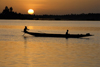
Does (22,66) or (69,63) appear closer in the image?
(22,66)

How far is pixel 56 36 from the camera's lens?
46.8 meters

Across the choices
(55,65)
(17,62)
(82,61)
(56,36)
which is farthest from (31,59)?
(56,36)

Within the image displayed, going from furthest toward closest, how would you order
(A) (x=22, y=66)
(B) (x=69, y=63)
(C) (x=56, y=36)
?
(C) (x=56, y=36) < (B) (x=69, y=63) < (A) (x=22, y=66)

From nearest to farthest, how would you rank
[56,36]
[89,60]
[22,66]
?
[22,66] < [89,60] < [56,36]

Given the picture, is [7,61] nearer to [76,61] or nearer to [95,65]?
[76,61]

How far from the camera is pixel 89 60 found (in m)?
21.7

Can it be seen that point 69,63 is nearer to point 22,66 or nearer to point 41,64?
point 41,64

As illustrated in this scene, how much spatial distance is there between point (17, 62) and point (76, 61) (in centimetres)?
527

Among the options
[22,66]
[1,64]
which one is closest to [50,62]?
[22,66]

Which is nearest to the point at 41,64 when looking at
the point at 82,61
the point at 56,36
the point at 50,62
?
the point at 50,62

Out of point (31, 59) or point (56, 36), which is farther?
point (56, 36)

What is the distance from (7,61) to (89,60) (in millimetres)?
7483

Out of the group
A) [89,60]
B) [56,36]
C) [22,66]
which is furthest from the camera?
[56,36]

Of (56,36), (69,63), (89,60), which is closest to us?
(69,63)
